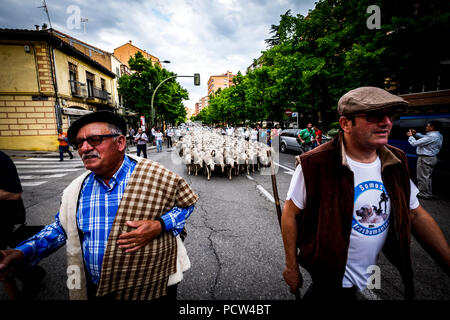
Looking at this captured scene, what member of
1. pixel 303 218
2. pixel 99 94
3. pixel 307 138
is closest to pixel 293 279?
pixel 303 218

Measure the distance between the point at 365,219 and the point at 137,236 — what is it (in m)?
1.48

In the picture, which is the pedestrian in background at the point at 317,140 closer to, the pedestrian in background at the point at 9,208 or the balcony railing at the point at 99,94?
the pedestrian in background at the point at 9,208

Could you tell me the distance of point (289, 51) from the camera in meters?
18.2

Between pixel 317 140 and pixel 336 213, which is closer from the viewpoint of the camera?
pixel 336 213

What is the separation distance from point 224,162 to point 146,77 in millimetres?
23398

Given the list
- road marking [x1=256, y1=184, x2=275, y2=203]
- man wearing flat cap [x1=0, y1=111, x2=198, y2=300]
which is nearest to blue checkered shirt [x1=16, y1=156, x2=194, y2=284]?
man wearing flat cap [x1=0, y1=111, x2=198, y2=300]

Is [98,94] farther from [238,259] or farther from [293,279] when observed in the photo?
[293,279]

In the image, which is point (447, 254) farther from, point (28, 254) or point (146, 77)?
point (146, 77)

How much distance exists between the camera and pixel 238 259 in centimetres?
287

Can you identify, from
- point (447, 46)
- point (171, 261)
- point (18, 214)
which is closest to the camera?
point (171, 261)

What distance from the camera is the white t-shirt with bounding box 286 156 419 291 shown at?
129 centimetres

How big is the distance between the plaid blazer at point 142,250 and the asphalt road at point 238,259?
1.13 meters

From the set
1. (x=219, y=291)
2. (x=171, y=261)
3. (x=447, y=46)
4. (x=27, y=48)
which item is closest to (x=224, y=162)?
(x=219, y=291)

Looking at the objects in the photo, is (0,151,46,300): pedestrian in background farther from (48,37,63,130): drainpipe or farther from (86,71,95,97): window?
(86,71,95,97): window
